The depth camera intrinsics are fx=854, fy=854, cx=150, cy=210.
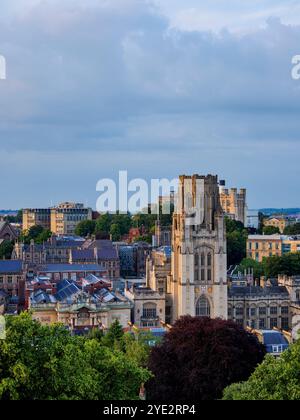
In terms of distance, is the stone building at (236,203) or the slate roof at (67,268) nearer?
the slate roof at (67,268)

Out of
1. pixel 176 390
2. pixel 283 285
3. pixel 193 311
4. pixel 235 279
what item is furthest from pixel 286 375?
pixel 235 279

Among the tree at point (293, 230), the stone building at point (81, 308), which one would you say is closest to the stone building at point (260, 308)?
the stone building at point (81, 308)

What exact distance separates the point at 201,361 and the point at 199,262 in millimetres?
20195

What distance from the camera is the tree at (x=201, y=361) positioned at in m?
35.5

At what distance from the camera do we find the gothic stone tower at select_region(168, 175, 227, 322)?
5616cm

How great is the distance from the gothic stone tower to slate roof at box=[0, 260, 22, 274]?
18.5 meters

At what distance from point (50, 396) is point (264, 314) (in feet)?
120

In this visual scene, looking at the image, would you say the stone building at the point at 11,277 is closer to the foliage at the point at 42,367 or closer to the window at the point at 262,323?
the window at the point at 262,323

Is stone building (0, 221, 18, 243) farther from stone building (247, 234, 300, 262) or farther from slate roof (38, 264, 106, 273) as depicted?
slate roof (38, 264, 106, 273)

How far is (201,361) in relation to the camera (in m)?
36.7

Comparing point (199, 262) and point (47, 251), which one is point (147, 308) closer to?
point (199, 262)

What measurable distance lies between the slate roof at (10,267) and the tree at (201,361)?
111 feet

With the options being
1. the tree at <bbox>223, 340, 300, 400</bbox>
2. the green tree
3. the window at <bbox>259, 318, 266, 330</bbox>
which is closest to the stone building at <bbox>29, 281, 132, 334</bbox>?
the green tree

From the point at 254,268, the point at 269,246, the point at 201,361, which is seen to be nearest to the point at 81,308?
the point at 201,361
